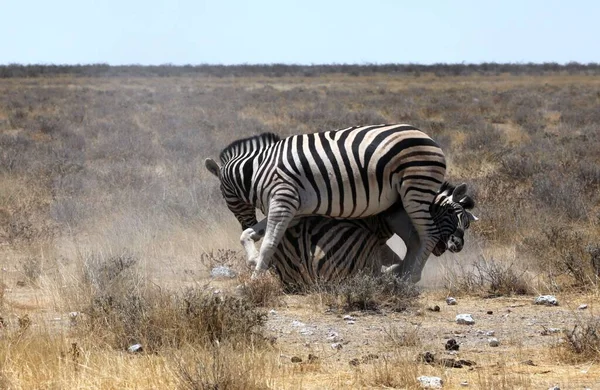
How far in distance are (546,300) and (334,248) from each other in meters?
1.81

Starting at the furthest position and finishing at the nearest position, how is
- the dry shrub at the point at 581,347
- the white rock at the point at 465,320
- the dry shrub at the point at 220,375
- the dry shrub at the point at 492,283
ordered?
the dry shrub at the point at 492,283 < the white rock at the point at 465,320 < the dry shrub at the point at 581,347 < the dry shrub at the point at 220,375

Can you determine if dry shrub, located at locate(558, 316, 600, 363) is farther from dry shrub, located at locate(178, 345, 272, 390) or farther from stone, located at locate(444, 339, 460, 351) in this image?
dry shrub, located at locate(178, 345, 272, 390)

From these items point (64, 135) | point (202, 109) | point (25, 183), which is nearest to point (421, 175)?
point (25, 183)

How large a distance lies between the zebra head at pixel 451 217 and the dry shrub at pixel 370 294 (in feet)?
3.03

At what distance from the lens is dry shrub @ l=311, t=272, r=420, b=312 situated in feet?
22.3

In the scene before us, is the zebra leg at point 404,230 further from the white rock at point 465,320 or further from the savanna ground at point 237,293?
the white rock at point 465,320

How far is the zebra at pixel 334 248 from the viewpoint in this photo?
7.59 meters

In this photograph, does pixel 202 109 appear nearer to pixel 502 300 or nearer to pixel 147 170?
pixel 147 170

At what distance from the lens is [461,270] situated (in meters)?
8.27

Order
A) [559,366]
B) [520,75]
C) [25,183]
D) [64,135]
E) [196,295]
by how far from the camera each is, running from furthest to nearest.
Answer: [520,75] < [64,135] < [25,183] < [196,295] < [559,366]

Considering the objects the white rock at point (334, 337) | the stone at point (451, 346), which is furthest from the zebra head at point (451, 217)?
the stone at point (451, 346)

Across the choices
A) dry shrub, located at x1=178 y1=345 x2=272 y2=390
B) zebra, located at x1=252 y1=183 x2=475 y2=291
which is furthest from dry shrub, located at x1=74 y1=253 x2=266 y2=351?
zebra, located at x1=252 y1=183 x2=475 y2=291

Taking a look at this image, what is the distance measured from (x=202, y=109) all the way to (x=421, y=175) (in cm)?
2727

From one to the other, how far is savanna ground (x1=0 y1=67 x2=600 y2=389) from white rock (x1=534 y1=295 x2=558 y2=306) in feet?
0.39
